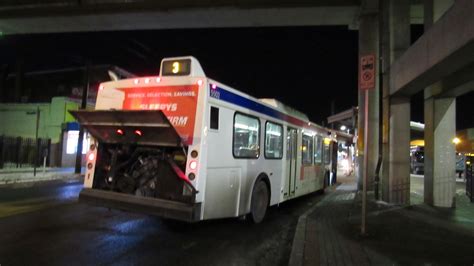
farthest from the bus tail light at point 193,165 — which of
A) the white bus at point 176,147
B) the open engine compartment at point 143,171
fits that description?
the open engine compartment at point 143,171

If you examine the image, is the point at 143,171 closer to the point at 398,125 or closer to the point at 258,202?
the point at 258,202

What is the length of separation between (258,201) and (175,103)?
340 cm

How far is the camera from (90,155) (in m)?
8.57

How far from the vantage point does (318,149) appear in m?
15.3

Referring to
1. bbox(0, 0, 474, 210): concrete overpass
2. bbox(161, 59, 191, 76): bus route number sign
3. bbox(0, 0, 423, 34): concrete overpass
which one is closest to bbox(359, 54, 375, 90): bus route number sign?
bbox(0, 0, 474, 210): concrete overpass

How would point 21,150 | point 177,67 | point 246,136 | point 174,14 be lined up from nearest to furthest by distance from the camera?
point 177,67
point 246,136
point 174,14
point 21,150

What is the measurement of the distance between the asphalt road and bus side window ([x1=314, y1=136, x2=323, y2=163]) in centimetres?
417

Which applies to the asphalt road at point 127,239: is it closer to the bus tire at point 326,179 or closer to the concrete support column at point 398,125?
the concrete support column at point 398,125

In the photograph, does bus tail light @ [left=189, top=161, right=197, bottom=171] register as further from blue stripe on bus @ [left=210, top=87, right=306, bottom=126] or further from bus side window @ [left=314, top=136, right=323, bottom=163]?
bus side window @ [left=314, top=136, right=323, bottom=163]

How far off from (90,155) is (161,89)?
7.11 feet

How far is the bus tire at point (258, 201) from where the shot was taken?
9383 millimetres

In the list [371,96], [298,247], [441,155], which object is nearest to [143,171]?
[298,247]

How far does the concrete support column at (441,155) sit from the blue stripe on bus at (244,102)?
4.96 metres

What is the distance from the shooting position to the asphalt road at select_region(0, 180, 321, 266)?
651 cm
